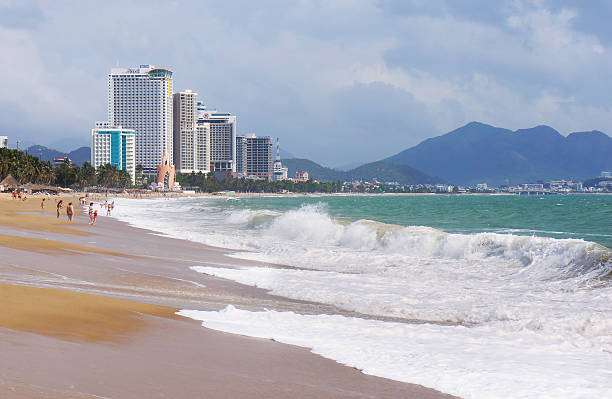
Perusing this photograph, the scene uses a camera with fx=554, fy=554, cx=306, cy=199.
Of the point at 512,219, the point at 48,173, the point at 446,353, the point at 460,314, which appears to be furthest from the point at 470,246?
the point at 48,173

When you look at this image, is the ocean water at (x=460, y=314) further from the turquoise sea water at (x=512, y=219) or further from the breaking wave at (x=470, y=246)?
the turquoise sea water at (x=512, y=219)

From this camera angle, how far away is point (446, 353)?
7.24 metres

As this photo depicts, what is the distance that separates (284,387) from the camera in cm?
551

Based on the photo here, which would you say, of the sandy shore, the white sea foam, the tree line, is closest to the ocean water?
the white sea foam

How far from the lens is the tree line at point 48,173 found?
387ft

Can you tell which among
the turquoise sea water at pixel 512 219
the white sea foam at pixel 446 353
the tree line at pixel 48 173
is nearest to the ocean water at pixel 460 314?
the white sea foam at pixel 446 353

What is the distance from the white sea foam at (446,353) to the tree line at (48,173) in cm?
11958

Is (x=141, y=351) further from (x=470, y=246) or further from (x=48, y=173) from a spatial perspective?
(x=48, y=173)

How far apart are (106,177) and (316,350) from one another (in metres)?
192

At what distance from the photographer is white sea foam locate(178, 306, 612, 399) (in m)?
5.93

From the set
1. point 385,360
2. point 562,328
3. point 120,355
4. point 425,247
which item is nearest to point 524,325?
point 562,328

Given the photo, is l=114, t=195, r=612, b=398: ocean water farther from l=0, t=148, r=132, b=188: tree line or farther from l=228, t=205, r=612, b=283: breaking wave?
l=0, t=148, r=132, b=188: tree line

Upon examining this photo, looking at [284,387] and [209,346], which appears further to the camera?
[209,346]

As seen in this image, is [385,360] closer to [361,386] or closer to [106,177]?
[361,386]
